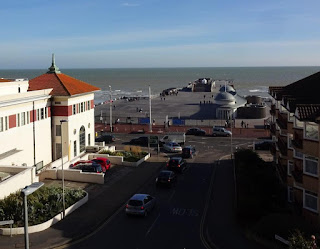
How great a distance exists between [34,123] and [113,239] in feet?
56.0

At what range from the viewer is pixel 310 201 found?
2338 centimetres

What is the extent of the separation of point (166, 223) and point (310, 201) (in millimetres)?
8262

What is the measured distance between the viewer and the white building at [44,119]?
31828mm

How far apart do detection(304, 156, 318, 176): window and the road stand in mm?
6791

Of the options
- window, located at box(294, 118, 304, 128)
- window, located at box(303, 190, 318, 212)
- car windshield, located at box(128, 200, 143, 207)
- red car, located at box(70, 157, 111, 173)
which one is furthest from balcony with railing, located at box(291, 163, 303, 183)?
red car, located at box(70, 157, 111, 173)

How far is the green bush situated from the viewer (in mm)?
23125

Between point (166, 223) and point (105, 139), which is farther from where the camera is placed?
point (105, 139)

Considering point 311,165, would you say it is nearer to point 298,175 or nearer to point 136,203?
point 298,175

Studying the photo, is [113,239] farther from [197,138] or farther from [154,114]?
[154,114]

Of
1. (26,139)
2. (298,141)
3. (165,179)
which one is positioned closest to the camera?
(298,141)

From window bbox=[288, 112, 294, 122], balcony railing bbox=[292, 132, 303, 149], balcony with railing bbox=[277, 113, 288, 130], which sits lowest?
balcony railing bbox=[292, 132, 303, 149]

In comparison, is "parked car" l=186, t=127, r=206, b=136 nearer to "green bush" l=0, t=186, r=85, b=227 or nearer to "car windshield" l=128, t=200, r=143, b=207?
"green bush" l=0, t=186, r=85, b=227

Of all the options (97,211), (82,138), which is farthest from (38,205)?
(82,138)

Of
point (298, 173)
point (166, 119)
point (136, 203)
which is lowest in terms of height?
point (136, 203)
